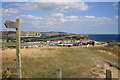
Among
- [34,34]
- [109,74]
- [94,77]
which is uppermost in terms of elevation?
[34,34]

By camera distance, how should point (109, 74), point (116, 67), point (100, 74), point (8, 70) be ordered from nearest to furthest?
1. point (109, 74)
2. point (8, 70)
3. point (100, 74)
4. point (116, 67)

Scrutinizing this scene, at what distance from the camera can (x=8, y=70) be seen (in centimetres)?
855

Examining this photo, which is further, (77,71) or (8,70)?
(77,71)

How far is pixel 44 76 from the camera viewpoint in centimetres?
815

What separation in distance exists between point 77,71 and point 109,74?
4.96 m

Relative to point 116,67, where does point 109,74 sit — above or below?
above

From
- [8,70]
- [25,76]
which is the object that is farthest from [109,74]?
[8,70]

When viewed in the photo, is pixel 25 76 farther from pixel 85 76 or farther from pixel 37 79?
pixel 85 76

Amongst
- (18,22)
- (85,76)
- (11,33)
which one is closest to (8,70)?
(11,33)

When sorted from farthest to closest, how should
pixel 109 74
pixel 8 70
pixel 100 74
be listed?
1. pixel 100 74
2. pixel 8 70
3. pixel 109 74

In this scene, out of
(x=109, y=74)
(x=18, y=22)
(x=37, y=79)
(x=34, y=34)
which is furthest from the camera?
(x=37, y=79)

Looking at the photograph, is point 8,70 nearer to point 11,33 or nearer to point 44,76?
point 44,76

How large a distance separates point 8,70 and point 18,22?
4.13m

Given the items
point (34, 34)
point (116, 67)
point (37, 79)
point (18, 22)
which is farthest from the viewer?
point (116, 67)
